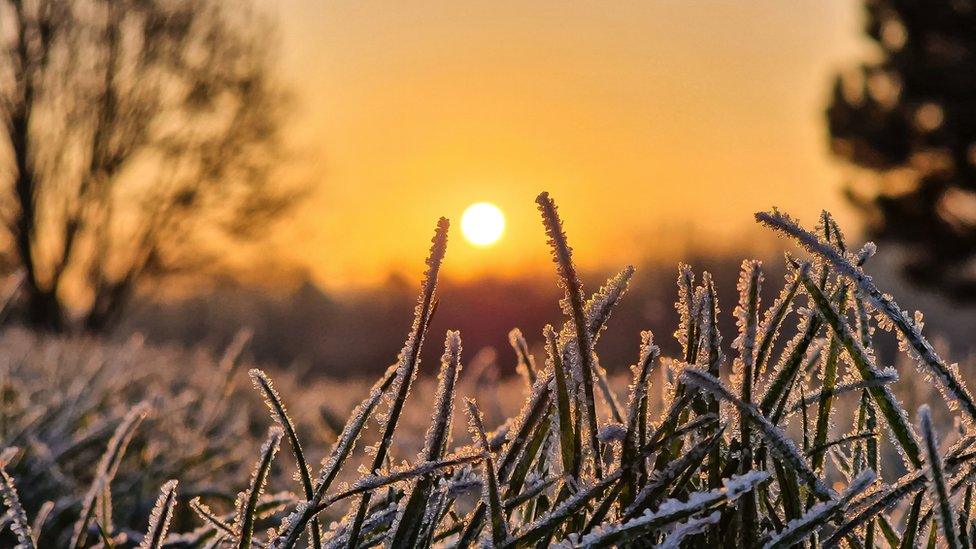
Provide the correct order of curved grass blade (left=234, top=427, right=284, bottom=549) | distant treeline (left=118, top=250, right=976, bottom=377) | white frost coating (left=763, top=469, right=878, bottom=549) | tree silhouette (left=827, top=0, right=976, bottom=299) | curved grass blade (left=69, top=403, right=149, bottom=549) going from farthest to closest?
tree silhouette (left=827, top=0, right=976, bottom=299) < distant treeline (left=118, top=250, right=976, bottom=377) < curved grass blade (left=69, top=403, right=149, bottom=549) < curved grass blade (left=234, top=427, right=284, bottom=549) < white frost coating (left=763, top=469, right=878, bottom=549)

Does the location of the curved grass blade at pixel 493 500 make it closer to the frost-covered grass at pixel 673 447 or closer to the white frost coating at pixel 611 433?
the frost-covered grass at pixel 673 447

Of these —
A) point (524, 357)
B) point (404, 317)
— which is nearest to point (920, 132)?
point (404, 317)

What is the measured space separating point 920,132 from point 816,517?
26.9m

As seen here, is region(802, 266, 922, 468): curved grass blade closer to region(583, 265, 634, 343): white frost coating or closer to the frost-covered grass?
the frost-covered grass

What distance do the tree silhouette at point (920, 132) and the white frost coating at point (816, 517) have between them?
26281mm

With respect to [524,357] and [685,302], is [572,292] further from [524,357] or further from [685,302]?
[524,357]

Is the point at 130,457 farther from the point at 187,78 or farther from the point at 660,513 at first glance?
the point at 187,78

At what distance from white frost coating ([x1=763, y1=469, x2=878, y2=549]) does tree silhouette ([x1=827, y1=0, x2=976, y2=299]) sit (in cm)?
2628

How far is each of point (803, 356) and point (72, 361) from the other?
448 cm

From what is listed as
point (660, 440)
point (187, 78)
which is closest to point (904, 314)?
point (660, 440)

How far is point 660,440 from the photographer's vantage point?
33.8 inches

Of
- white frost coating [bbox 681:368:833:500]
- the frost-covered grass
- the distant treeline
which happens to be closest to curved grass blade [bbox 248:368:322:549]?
the frost-covered grass

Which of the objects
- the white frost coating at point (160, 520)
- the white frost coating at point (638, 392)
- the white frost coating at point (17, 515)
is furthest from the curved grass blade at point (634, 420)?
the white frost coating at point (17, 515)

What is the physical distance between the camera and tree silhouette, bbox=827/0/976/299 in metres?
24.5
